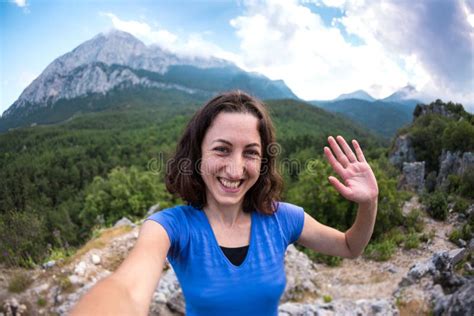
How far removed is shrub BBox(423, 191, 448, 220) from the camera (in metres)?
2.54

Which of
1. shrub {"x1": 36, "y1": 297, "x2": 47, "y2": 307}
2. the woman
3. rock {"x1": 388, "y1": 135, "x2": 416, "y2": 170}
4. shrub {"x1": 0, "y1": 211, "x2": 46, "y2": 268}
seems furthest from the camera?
shrub {"x1": 0, "y1": 211, "x2": 46, "y2": 268}

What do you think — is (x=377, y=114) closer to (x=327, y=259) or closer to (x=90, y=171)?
(x=90, y=171)

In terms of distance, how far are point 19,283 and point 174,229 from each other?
286 inches

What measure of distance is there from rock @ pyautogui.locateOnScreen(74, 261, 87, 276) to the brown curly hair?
617 cm

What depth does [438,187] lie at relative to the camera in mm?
2645

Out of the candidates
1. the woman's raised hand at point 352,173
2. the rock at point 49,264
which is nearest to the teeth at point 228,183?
the woman's raised hand at point 352,173

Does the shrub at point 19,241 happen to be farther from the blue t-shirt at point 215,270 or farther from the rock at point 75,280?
the blue t-shirt at point 215,270

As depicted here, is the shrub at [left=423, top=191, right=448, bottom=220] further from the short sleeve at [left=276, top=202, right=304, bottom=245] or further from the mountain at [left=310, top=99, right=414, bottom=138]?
the mountain at [left=310, top=99, right=414, bottom=138]

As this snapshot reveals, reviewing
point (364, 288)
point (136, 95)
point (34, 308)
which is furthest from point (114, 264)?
point (136, 95)

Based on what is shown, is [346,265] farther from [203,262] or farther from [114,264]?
[203,262]

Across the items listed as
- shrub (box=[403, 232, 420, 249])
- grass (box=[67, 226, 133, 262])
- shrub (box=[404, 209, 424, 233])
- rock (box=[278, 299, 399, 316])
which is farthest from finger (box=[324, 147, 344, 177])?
grass (box=[67, 226, 133, 262])

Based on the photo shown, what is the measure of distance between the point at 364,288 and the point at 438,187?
3743mm

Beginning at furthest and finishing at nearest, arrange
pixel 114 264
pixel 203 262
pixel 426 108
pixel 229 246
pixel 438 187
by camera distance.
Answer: pixel 114 264
pixel 426 108
pixel 438 187
pixel 229 246
pixel 203 262

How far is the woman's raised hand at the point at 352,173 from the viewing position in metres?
1.53
